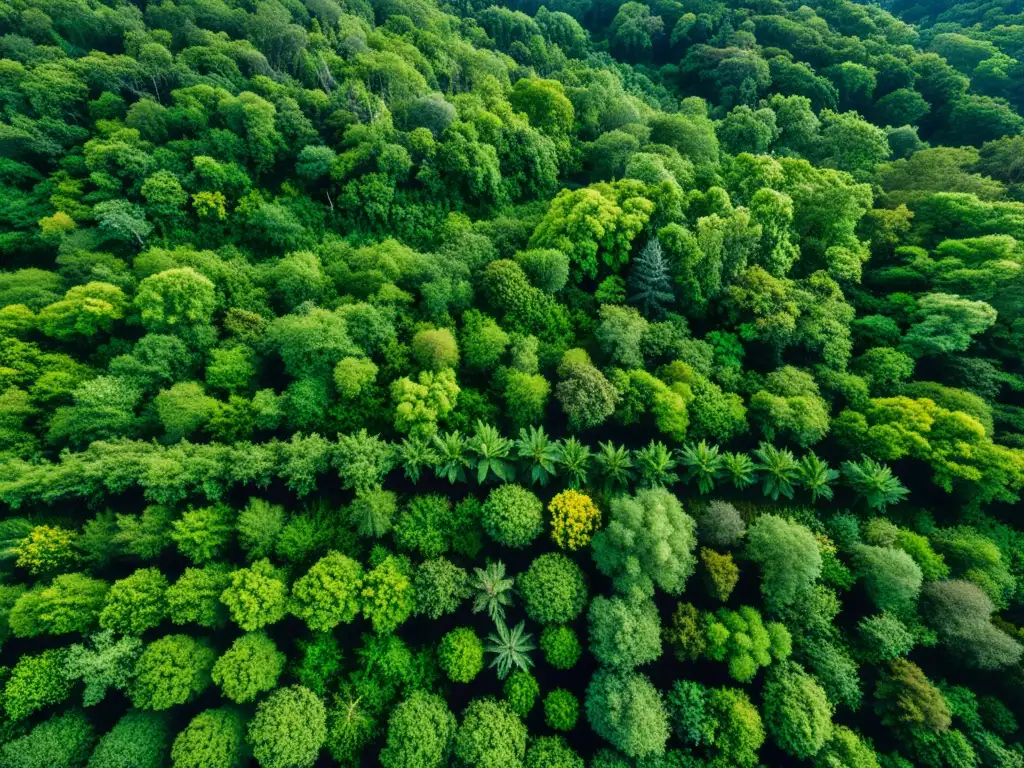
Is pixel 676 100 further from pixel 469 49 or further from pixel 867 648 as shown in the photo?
pixel 867 648

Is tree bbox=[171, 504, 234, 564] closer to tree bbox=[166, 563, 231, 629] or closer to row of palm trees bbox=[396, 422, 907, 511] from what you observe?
tree bbox=[166, 563, 231, 629]

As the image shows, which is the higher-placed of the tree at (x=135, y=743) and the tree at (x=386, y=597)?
the tree at (x=386, y=597)

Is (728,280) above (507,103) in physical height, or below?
below

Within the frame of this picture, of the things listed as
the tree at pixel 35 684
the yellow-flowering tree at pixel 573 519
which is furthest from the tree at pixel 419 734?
the tree at pixel 35 684

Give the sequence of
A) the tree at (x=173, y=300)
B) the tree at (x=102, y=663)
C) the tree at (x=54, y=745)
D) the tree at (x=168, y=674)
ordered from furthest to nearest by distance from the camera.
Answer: the tree at (x=173, y=300) → the tree at (x=168, y=674) → the tree at (x=102, y=663) → the tree at (x=54, y=745)

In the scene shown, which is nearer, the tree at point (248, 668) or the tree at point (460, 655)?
the tree at point (248, 668)

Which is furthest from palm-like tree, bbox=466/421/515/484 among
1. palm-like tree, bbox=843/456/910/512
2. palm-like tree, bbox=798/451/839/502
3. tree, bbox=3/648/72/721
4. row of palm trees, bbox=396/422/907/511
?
tree, bbox=3/648/72/721

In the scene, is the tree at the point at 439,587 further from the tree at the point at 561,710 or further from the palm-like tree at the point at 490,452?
the tree at the point at 561,710

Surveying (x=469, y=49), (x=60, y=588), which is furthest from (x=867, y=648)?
(x=469, y=49)
